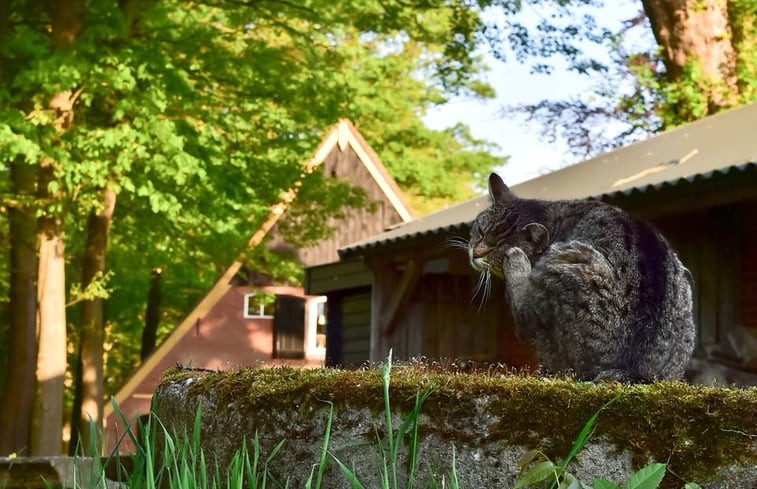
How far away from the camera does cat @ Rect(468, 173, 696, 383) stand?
5156mm

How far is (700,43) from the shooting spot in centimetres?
2258

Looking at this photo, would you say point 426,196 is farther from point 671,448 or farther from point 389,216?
point 671,448

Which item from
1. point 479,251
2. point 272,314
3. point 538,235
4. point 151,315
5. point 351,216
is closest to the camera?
point 538,235

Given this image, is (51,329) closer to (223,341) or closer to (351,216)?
(223,341)

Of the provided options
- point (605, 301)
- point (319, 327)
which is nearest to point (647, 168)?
point (605, 301)

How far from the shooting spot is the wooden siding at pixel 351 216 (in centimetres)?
3366

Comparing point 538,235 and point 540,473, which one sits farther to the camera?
point 538,235

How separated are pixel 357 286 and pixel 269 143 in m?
2.99

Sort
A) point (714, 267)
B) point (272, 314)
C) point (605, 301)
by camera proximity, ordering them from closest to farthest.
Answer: point (605, 301) → point (714, 267) → point (272, 314)

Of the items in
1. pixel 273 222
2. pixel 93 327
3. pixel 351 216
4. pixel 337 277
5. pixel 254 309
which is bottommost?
Result: pixel 93 327

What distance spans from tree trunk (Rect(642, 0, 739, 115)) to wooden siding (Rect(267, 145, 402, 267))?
38.2ft

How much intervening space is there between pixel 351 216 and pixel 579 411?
31035 mm

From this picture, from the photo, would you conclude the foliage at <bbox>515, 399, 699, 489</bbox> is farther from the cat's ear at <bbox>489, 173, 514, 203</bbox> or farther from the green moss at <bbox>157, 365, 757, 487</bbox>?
the cat's ear at <bbox>489, 173, 514, 203</bbox>

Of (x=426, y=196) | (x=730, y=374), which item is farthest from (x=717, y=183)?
(x=426, y=196)
